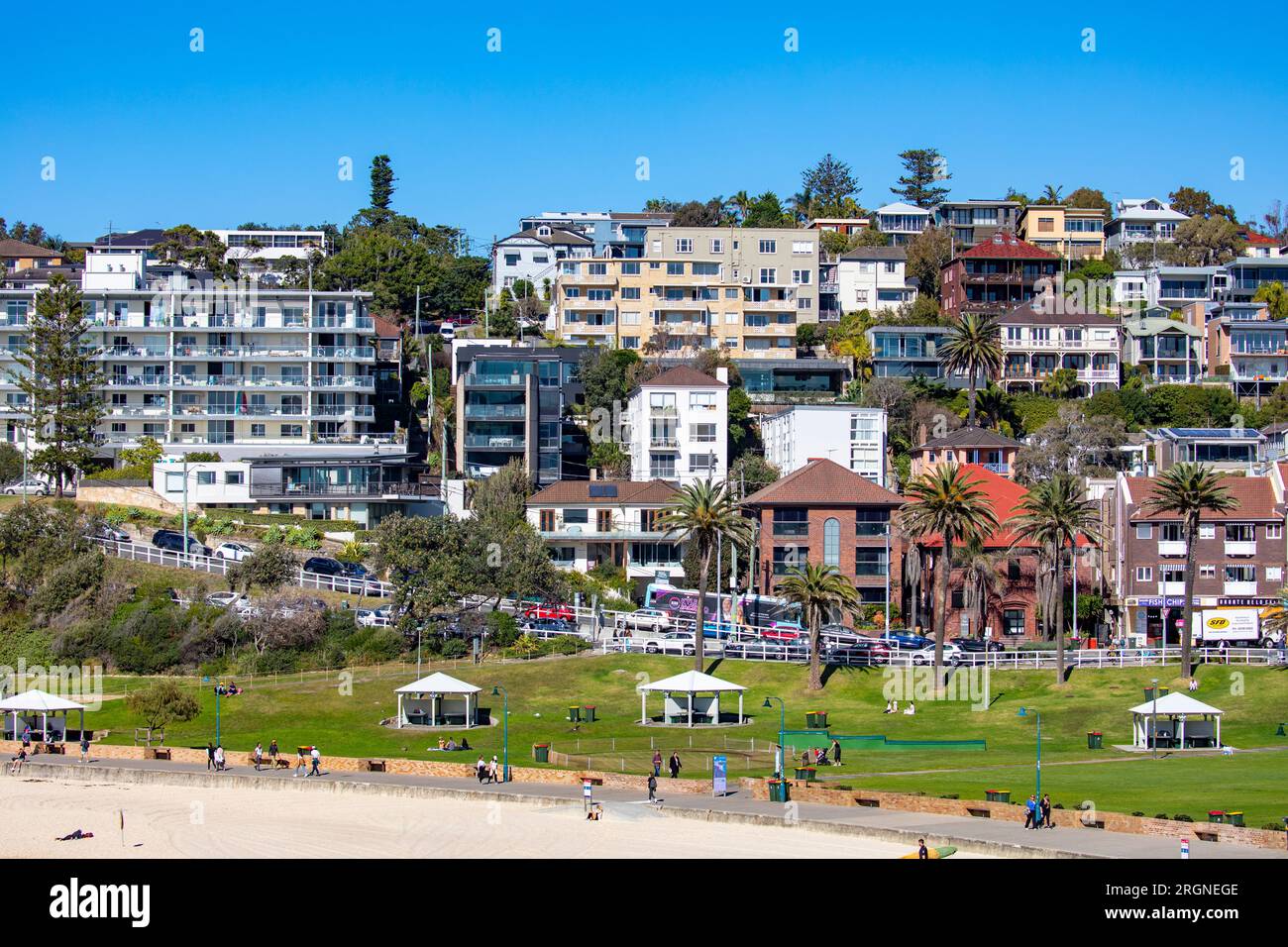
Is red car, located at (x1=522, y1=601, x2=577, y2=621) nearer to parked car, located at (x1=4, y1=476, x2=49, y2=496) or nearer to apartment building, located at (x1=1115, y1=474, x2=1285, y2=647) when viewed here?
apartment building, located at (x1=1115, y1=474, x2=1285, y2=647)

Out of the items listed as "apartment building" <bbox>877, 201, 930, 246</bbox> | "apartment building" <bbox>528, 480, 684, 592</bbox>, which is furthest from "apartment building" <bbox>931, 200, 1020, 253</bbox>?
"apartment building" <bbox>528, 480, 684, 592</bbox>

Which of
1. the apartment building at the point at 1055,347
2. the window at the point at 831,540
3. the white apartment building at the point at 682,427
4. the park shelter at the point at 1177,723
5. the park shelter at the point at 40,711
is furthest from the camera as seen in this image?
the apartment building at the point at 1055,347

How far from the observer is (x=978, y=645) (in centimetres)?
8331

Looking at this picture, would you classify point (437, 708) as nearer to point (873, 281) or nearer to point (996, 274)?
point (873, 281)

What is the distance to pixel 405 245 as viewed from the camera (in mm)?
163875

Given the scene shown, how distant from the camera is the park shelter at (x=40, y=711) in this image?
215ft

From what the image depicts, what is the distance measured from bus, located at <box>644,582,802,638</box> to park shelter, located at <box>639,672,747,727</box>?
14571 mm

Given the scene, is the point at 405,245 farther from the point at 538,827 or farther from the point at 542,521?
the point at 538,827

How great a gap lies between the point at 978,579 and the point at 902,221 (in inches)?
3573

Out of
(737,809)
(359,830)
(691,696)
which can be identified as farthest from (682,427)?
(359,830)

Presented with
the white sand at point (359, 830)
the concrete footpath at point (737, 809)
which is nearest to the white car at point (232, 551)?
the concrete footpath at point (737, 809)

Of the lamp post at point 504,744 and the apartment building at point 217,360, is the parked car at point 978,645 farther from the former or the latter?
the apartment building at point 217,360

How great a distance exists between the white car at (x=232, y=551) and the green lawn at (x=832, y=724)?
1675 cm
